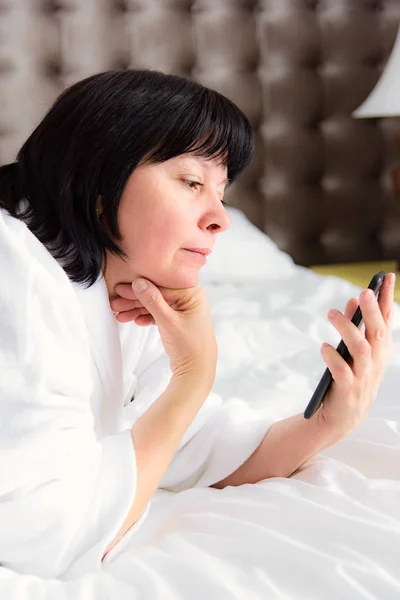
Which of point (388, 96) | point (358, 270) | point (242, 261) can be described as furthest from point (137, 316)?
point (358, 270)

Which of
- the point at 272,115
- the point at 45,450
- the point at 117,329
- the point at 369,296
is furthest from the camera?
the point at 272,115

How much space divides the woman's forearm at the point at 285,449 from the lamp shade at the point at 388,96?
1911mm

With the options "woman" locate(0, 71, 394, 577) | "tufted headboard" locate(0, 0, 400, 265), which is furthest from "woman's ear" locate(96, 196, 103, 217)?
"tufted headboard" locate(0, 0, 400, 265)

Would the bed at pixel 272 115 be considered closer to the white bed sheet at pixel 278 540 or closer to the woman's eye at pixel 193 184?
the white bed sheet at pixel 278 540

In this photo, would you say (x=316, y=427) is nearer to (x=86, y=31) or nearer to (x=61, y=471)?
(x=61, y=471)

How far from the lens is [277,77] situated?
310 cm

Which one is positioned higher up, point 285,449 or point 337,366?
point 337,366

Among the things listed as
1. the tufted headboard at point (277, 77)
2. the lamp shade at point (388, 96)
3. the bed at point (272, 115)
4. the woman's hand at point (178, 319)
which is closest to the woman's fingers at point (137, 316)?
the woman's hand at point (178, 319)

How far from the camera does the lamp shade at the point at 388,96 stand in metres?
2.68

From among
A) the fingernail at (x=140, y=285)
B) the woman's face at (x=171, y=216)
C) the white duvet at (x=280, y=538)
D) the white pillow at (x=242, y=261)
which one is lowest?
the white pillow at (x=242, y=261)

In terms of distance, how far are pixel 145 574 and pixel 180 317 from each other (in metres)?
0.36

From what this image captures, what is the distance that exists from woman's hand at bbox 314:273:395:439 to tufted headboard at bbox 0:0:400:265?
2228 millimetres

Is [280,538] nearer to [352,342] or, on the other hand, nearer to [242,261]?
[352,342]

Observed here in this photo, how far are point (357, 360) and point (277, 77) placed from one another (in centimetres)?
241
